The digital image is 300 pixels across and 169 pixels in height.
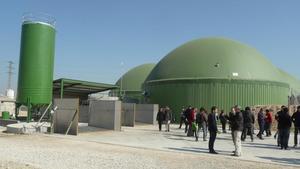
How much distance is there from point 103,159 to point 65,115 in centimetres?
1065

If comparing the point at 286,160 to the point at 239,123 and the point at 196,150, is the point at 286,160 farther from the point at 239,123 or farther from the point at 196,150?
the point at 196,150

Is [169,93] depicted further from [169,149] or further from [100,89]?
[169,149]

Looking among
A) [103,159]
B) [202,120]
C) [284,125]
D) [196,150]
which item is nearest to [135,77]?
[202,120]

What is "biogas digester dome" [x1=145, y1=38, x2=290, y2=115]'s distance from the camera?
40906 mm

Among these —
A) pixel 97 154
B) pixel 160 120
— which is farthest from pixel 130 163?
pixel 160 120

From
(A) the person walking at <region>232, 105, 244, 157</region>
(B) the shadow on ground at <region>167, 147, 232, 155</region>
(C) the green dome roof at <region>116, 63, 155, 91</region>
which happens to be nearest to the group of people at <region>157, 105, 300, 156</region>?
(A) the person walking at <region>232, 105, 244, 157</region>

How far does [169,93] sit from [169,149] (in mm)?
26830

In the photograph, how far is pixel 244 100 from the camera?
134 ft

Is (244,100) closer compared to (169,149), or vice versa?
(169,149)

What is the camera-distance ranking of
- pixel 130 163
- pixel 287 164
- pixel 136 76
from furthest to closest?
pixel 136 76, pixel 287 164, pixel 130 163

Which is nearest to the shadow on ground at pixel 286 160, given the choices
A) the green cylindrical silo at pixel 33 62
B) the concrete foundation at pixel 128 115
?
the concrete foundation at pixel 128 115

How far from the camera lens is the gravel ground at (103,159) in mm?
11539

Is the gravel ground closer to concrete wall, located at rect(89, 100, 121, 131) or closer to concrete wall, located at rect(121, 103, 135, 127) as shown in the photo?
concrete wall, located at rect(89, 100, 121, 131)

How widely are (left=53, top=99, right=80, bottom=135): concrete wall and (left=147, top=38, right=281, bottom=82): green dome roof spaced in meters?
21.4
